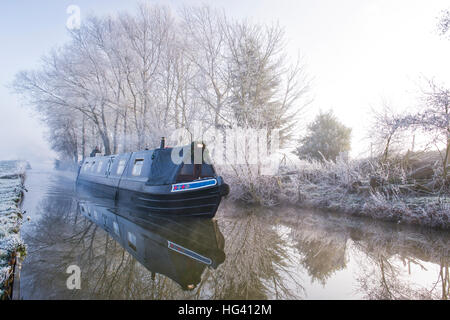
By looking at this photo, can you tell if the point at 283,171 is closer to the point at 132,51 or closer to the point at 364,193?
the point at 364,193

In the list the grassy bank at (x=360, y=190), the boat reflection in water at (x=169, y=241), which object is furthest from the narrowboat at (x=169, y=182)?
the grassy bank at (x=360, y=190)

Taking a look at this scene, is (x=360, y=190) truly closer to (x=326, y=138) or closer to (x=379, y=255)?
(x=379, y=255)

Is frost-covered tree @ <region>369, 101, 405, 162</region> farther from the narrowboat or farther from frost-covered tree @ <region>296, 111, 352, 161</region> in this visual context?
frost-covered tree @ <region>296, 111, 352, 161</region>

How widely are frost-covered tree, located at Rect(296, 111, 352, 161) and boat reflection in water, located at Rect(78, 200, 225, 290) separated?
13522mm

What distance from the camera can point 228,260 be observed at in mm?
3844

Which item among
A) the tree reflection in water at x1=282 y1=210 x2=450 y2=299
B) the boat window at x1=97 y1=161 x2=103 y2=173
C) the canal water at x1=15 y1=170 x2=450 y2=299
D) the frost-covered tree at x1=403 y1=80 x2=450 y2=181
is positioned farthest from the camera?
the boat window at x1=97 y1=161 x2=103 y2=173

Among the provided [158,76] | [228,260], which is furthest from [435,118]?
[158,76]

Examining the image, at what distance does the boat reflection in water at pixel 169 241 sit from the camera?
11.3 feet

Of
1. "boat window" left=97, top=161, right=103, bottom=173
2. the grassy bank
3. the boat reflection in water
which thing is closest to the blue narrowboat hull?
the boat reflection in water

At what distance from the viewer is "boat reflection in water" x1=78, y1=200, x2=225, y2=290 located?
3443mm

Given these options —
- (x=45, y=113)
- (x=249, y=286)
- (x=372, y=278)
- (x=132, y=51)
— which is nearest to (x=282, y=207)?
(x=372, y=278)

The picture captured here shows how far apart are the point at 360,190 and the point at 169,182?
6794mm

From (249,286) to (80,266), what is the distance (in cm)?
246

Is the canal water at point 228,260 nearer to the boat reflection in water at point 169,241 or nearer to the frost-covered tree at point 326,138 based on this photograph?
the boat reflection in water at point 169,241
